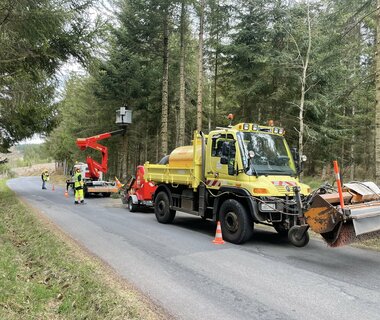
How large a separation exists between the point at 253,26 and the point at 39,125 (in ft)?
41.3

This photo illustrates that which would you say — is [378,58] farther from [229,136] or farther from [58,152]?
[58,152]

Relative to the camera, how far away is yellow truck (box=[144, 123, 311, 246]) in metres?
8.14

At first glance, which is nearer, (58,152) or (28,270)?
(28,270)

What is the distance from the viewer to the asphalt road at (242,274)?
4653 millimetres

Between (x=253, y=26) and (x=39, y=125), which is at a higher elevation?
(x=253, y=26)

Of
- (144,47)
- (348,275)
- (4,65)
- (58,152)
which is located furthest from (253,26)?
(58,152)

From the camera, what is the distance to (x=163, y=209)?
459 inches

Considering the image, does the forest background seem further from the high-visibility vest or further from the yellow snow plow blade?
the yellow snow plow blade

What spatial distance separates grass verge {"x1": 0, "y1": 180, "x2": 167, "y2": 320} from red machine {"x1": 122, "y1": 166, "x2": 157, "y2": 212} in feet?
21.1

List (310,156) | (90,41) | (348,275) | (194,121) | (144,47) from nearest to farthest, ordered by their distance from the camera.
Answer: (348,275)
(90,41)
(144,47)
(310,156)
(194,121)

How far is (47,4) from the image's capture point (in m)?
8.85

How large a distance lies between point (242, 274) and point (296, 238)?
2.11 m

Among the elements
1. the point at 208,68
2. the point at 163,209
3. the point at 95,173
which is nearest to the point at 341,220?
the point at 163,209

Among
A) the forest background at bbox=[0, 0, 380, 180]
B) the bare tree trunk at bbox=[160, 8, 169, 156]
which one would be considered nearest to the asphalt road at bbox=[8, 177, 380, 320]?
the forest background at bbox=[0, 0, 380, 180]
